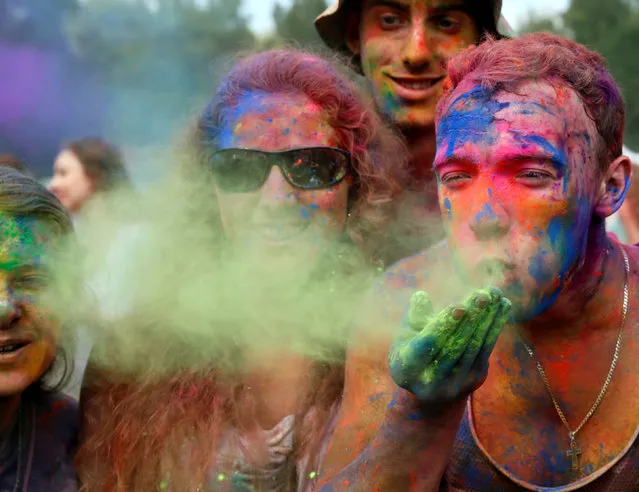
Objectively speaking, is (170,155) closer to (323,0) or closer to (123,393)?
(123,393)

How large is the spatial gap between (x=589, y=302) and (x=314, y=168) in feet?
3.18

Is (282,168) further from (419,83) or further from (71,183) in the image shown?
(71,183)

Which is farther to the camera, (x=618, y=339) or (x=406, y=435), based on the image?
(x=618, y=339)

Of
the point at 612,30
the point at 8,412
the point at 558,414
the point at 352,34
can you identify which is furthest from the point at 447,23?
the point at 612,30

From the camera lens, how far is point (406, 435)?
2.03 m

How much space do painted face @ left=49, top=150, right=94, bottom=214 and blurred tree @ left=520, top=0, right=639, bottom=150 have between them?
973 centimetres

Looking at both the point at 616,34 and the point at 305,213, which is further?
the point at 616,34

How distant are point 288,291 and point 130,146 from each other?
3.56 metres

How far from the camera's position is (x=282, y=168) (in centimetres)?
286

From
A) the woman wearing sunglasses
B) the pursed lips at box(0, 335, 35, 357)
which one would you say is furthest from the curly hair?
the pursed lips at box(0, 335, 35, 357)

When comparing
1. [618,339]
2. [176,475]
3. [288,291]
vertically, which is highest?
[618,339]

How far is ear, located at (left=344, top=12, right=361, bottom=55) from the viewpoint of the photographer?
3.83m

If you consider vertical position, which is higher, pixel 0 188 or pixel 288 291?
pixel 0 188

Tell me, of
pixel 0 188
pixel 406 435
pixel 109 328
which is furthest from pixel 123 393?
pixel 406 435
